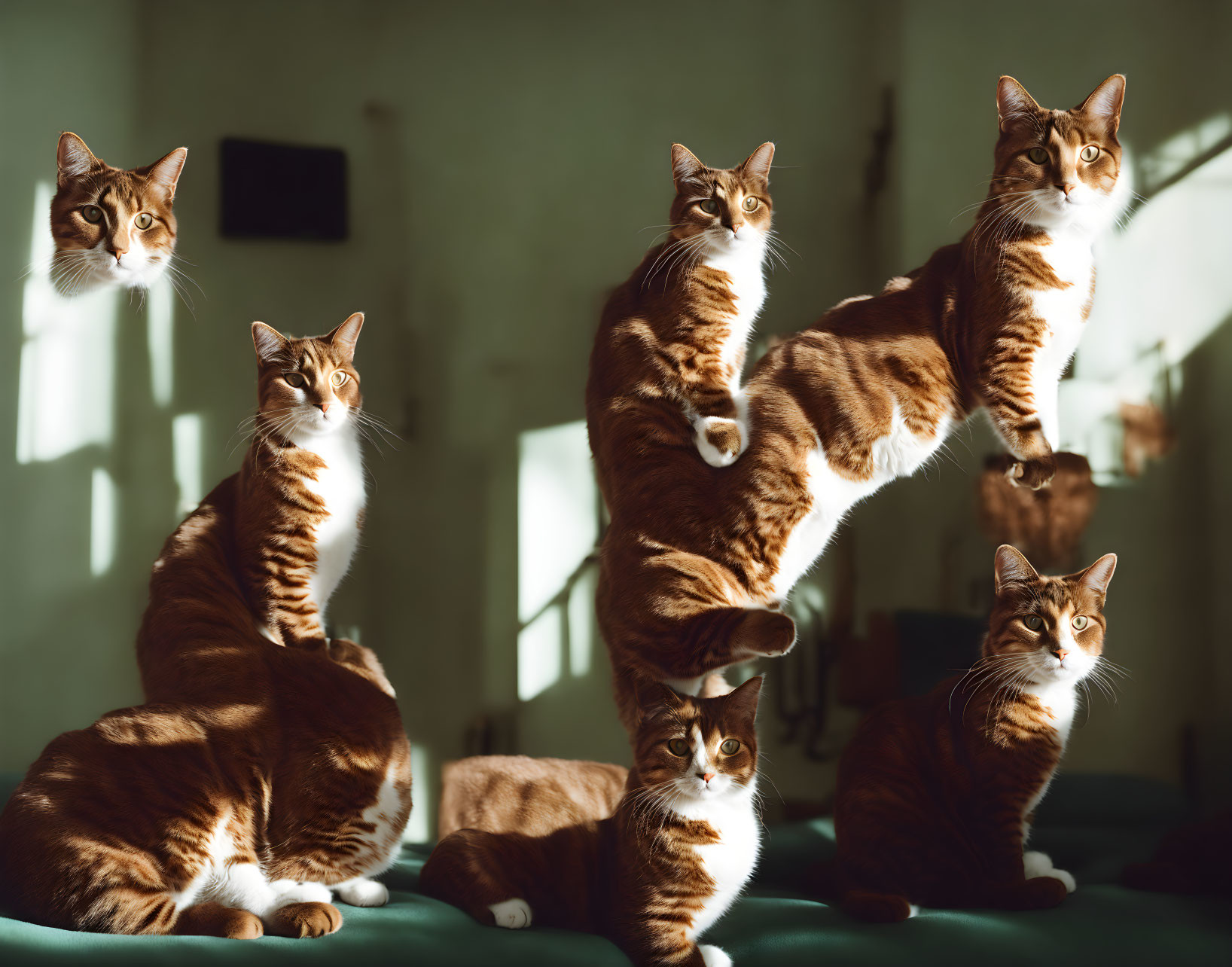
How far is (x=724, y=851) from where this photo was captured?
1122 millimetres

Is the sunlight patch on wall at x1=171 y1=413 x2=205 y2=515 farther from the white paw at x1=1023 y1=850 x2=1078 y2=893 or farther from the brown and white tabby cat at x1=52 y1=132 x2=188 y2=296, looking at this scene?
the white paw at x1=1023 y1=850 x2=1078 y2=893

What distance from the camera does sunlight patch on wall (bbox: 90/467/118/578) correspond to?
1.74 meters

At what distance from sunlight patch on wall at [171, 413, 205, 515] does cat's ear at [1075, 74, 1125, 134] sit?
1.52m

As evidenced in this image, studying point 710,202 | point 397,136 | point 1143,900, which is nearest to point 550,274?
point 397,136

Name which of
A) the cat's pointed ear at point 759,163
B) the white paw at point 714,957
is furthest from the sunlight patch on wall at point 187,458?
the white paw at point 714,957

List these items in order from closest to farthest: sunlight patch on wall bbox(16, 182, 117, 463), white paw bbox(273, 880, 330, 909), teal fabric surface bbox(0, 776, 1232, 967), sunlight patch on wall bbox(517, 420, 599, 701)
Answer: teal fabric surface bbox(0, 776, 1232, 967) < white paw bbox(273, 880, 330, 909) < sunlight patch on wall bbox(16, 182, 117, 463) < sunlight patch on wall bbox(517, 420, 599, 701)

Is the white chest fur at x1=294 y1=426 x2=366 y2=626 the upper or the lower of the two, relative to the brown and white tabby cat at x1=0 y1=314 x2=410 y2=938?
upper

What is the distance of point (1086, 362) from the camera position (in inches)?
68.1

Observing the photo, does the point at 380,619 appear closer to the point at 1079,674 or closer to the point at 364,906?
the point at 364,906

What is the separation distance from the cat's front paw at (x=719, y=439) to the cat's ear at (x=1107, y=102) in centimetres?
60

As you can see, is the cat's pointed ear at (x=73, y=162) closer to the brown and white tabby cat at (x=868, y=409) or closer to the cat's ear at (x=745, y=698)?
the brown and white tabby cat at (x=868, y=409)

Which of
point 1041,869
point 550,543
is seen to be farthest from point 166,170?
point 1041,869

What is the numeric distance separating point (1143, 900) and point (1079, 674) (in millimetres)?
320

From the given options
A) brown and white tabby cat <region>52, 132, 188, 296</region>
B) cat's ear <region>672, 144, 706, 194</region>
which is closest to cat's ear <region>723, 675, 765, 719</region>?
cat's ear <region>672, 144, 706, 194</region>
